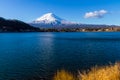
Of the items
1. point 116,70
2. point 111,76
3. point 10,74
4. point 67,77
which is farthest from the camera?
point 10,74

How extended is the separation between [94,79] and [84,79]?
100 cm

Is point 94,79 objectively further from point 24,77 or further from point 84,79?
point 24,77

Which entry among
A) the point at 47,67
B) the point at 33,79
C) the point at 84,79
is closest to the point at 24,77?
the point at 33,79

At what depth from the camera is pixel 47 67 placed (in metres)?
40.3

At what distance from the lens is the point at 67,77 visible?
71.3ft

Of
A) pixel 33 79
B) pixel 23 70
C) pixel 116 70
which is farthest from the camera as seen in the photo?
pixel 23 70

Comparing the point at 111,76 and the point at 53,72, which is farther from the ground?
the point at 111,76

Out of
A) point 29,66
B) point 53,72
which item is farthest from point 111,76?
point 29,66

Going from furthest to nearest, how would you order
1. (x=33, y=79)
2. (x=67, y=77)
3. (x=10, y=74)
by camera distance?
(x=10, y=74) < (x=33, y=79) < (x=67, y=77)

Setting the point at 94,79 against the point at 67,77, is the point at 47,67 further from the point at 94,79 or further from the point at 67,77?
the point at 94,79

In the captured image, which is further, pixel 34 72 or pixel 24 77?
pixel 34 72

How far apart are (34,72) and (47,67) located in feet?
14.1

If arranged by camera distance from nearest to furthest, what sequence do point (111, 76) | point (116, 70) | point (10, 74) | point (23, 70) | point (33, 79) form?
point (111, 76) < point (116, 70) < point (33, 79) < point (10, 74) < point (23, 70)

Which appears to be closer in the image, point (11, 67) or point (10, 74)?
point (10, 74)
